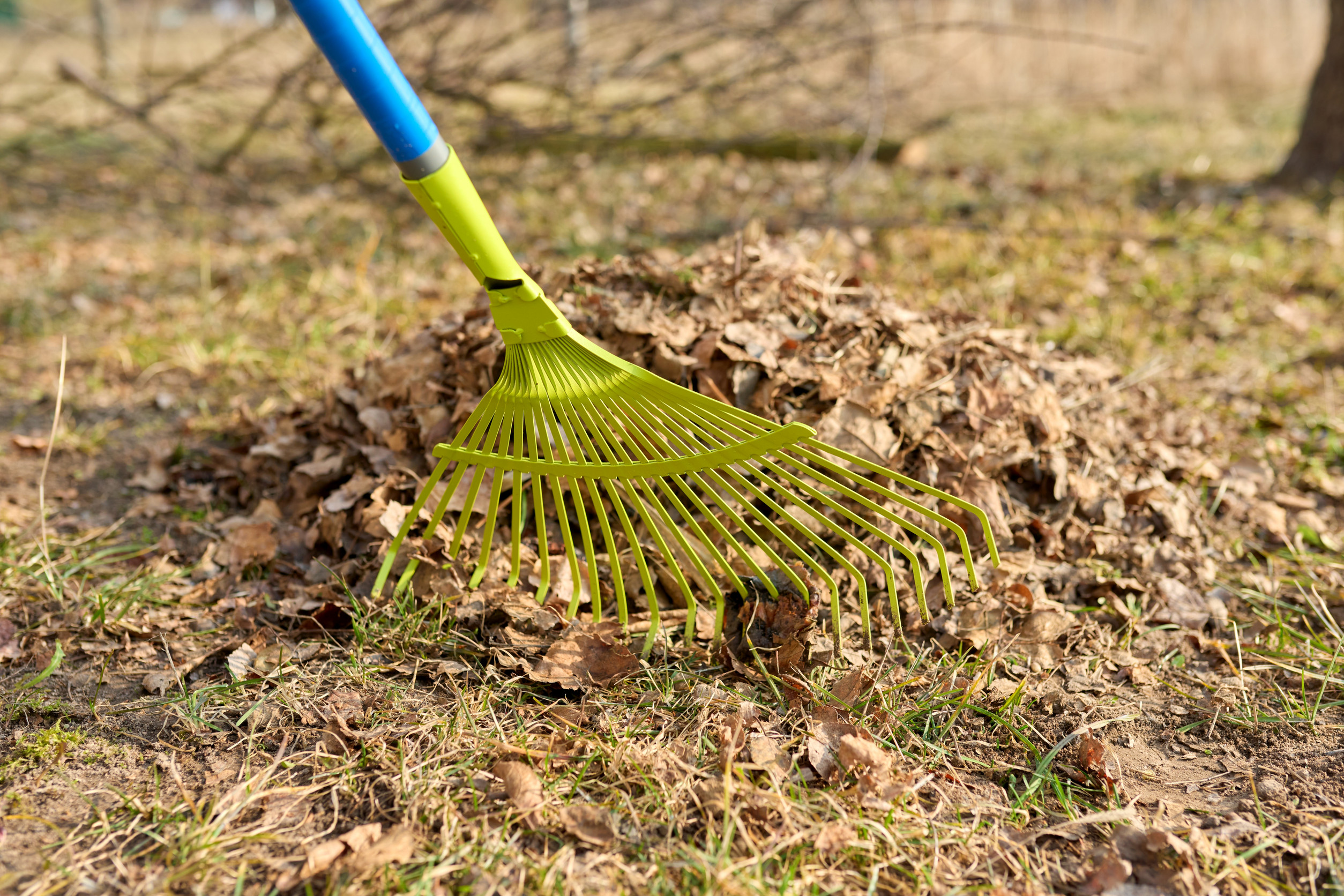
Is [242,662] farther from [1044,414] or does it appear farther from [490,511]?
[1044,414]

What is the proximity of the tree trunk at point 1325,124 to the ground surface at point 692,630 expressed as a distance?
1.85 m

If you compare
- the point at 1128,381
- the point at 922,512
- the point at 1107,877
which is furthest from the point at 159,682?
the point at 1128,381

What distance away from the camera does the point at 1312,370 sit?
3.39 meters

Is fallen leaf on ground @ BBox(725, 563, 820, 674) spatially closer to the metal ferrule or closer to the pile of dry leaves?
the pile of dry leaves

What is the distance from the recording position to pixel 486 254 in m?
1.78

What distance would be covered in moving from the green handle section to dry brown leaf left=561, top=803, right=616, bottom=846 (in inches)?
36.5

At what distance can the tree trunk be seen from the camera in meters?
5.18

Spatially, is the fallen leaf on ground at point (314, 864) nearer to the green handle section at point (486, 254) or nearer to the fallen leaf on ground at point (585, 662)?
the fallen leaf on ground at point (585, 662)

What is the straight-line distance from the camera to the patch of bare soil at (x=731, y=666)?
4.91 feet

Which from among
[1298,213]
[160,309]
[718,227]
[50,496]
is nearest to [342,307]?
[160,309]

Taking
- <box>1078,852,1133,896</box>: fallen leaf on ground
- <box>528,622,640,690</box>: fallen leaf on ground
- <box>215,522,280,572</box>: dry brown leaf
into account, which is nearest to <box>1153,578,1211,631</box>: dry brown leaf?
<box>1078,852,1133,896</box>: fallen leaf on ground

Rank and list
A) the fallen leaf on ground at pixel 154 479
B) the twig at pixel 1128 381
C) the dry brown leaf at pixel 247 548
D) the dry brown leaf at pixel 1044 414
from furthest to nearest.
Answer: the fallen leaf on ground at pixel 154 479 < the twig at pixel 1128 381 < the dry brown leaf at pixel 1044 414 < the dry brown leaf at pixel 247 548

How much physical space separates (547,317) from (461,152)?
4625mm

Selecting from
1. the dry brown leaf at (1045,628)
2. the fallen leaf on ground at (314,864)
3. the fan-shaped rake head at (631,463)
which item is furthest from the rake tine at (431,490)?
the dry brown leaf at (1045,628)
